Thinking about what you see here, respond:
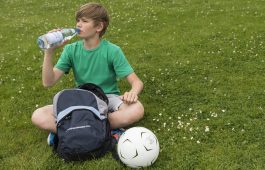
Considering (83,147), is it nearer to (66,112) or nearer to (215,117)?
(66,112)

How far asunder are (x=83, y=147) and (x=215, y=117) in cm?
260

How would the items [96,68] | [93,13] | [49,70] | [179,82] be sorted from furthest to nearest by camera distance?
[179,82]
[96,68]
[93,13]
[49,70]

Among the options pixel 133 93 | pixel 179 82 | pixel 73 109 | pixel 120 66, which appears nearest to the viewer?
pixel 73 109

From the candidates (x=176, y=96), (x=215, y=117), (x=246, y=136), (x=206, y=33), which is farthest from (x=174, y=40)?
(x=246, y=136)

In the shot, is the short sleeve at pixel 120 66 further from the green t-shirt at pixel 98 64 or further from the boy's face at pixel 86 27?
the boy's face at pixel 86 27

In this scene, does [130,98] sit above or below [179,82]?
above

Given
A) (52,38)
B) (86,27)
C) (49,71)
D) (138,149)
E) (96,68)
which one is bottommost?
(138,149)

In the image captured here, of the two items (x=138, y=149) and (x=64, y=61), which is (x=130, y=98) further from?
(x=64, y=61)

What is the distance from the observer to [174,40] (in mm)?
12688

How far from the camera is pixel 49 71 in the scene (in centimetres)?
700

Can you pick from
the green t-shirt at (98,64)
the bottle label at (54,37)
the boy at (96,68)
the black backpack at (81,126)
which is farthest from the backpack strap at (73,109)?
the bottle label at (54,37)

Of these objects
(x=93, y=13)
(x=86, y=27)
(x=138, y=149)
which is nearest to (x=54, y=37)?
(x=86, y=27)

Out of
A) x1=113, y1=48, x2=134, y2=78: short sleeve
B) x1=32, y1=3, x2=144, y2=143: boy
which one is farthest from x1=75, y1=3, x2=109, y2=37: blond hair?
x1=113, y1=48, x2=134, y2=78: short sleeve

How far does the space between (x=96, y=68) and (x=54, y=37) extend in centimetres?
121
